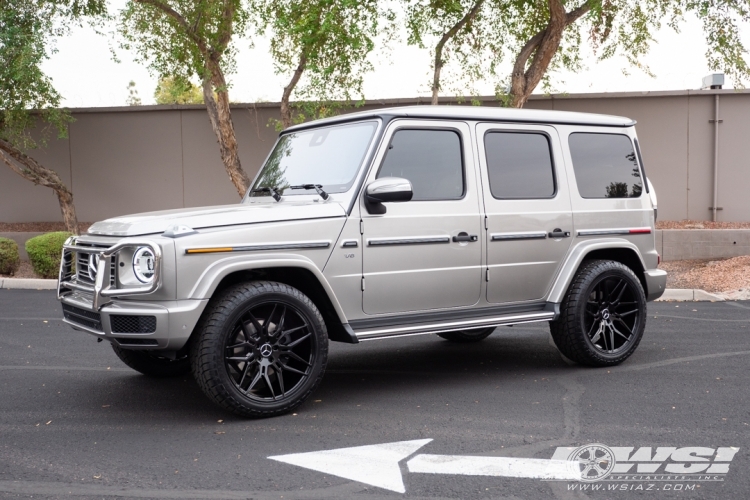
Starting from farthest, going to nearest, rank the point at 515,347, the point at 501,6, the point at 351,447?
the point at 501,6 < the point at 515,347 < the point at 351,447

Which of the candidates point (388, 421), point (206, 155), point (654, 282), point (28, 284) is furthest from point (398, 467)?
point (206, 155)

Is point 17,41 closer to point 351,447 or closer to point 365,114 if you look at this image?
point 365,114

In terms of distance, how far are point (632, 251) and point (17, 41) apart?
13.3 metres

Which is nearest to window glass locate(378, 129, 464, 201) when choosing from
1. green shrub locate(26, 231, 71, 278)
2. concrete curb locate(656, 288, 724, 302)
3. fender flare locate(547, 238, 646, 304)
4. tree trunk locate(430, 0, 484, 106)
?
fender flare locate(547, 238, 646, 304)

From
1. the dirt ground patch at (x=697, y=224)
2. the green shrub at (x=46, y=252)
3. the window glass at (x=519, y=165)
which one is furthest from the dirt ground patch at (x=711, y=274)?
the green shrub at (x=46, y=252)

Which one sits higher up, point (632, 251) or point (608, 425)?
point (632, 251)

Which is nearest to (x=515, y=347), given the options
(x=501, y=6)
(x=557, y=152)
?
(x=557, y=152)

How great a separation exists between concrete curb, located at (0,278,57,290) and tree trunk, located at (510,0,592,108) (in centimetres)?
934

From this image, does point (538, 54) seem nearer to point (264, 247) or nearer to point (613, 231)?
point (613, 231)

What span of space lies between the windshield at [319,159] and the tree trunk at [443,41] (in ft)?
27.7

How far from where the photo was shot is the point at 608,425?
492 cm

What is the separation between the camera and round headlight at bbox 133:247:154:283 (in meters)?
4.82

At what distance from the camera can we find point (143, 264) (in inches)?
191

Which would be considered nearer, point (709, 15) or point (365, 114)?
point (365, 114)
